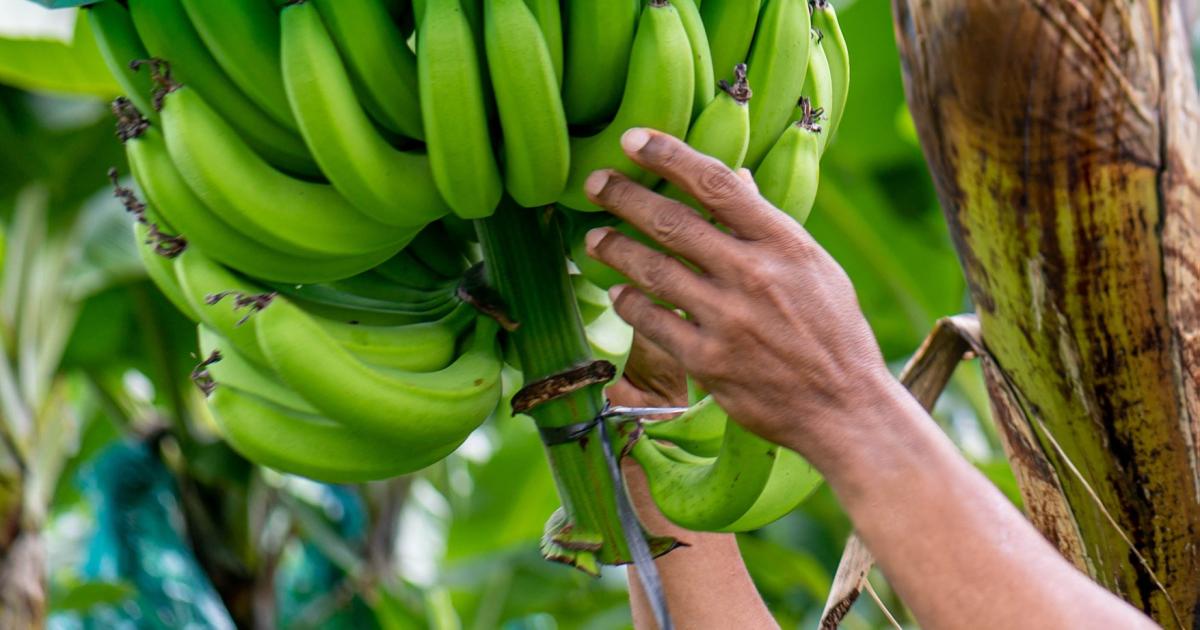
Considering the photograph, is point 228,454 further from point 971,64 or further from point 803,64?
point 971,64

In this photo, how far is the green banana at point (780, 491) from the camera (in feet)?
3.10

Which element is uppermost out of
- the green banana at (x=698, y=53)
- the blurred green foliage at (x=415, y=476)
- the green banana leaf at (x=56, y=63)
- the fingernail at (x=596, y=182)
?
the green banana leaf at (x=56, y=63)

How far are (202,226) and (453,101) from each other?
0.78 feet

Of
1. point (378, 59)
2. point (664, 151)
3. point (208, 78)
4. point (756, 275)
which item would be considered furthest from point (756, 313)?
point (208, 78)

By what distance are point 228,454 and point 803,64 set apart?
207cm

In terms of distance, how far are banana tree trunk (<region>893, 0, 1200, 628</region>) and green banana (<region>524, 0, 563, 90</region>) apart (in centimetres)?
25

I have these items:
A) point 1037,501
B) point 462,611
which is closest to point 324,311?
point 1037,501

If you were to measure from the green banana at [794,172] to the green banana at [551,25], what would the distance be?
196 millimetres

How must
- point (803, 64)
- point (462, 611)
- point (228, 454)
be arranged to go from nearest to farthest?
point (803, 64)
point (228, 454)
point (462, 611)

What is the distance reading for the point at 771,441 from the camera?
807 millimetres

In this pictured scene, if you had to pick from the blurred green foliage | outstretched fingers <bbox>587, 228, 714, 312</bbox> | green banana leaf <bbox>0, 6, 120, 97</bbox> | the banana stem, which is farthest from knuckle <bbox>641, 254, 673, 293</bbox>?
green banana leaf <bbox>0, 6, 120, 97</bbox>

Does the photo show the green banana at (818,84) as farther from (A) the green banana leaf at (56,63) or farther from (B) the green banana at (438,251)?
(A) the green banana leaf at (56,63)

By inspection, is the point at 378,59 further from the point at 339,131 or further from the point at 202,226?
the point at 202,226

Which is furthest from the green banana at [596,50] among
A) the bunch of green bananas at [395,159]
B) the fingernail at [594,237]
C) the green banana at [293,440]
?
the green banana at [293,440]
